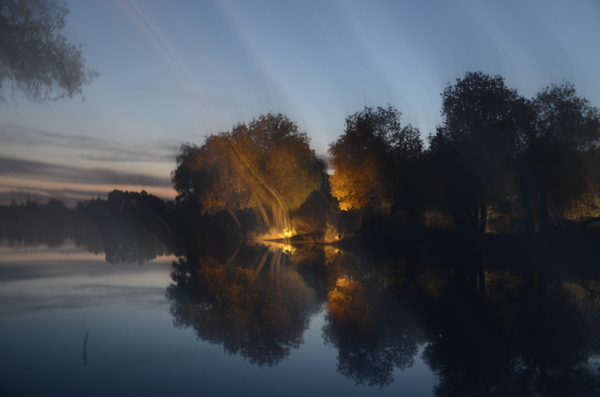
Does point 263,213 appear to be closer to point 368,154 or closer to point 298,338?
point 368,154

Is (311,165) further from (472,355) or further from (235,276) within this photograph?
(472,355)

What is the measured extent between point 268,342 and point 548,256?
19.7 metres

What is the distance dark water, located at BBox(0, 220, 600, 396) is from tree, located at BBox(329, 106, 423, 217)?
75.6ft

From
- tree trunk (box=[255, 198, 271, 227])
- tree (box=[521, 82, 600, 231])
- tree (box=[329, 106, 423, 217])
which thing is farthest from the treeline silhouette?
tree trunk (box=[255, 198, 271, 227])

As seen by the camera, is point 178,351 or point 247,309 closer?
point 178,351

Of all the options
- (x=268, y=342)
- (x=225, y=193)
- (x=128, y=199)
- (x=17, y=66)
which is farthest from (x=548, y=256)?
(x=128, y=199)

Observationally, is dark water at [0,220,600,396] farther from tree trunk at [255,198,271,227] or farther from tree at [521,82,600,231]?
tree trunk at [255,198,271,227]

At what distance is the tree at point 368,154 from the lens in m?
36.6

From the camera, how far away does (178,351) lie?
6527 mm

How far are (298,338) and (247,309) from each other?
7.47 feet

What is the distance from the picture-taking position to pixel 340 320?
27.9 feet

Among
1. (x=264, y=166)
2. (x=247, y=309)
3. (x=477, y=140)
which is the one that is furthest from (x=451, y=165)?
(x=247, y=309)

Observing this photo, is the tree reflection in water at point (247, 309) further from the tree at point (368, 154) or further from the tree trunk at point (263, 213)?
the tree trunk at point (263, 213)

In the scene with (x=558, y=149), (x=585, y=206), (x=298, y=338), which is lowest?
(x=298, y=338)
